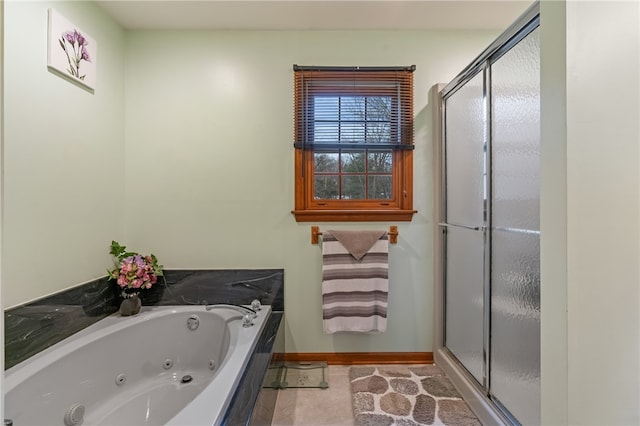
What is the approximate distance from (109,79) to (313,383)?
7.79 feet

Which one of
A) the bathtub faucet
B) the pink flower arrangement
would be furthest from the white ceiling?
the bathtub faucet

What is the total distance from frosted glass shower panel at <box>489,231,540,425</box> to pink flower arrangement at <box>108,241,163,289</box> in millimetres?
2070

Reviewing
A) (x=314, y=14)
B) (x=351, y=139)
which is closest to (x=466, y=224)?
(x=351, y=139)

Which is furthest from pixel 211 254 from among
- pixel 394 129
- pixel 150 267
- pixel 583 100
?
pixel 583 100

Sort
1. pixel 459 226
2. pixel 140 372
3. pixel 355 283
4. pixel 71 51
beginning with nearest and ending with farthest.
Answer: pixel 71 51 < pixel 140 372 < pixel 459 226 < pixel 355 283

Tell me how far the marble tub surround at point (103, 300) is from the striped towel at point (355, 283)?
14.3 inches

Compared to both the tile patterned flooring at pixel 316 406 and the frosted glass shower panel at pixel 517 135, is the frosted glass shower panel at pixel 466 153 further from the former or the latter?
the tile patterned flooring at pixel 316 406

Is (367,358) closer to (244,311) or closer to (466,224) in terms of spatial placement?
(244,311)

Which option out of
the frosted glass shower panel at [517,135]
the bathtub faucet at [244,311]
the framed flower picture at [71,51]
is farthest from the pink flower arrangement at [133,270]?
the frosted glass shower panel at [517,135]

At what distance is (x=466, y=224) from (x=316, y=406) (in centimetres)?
137

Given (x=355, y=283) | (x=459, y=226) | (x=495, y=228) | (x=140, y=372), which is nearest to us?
(x=495, y=228)

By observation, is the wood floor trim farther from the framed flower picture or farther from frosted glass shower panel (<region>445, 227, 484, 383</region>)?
the framed flower picture

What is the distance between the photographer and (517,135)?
1.34 m

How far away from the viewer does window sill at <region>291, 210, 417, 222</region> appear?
6.88ft
